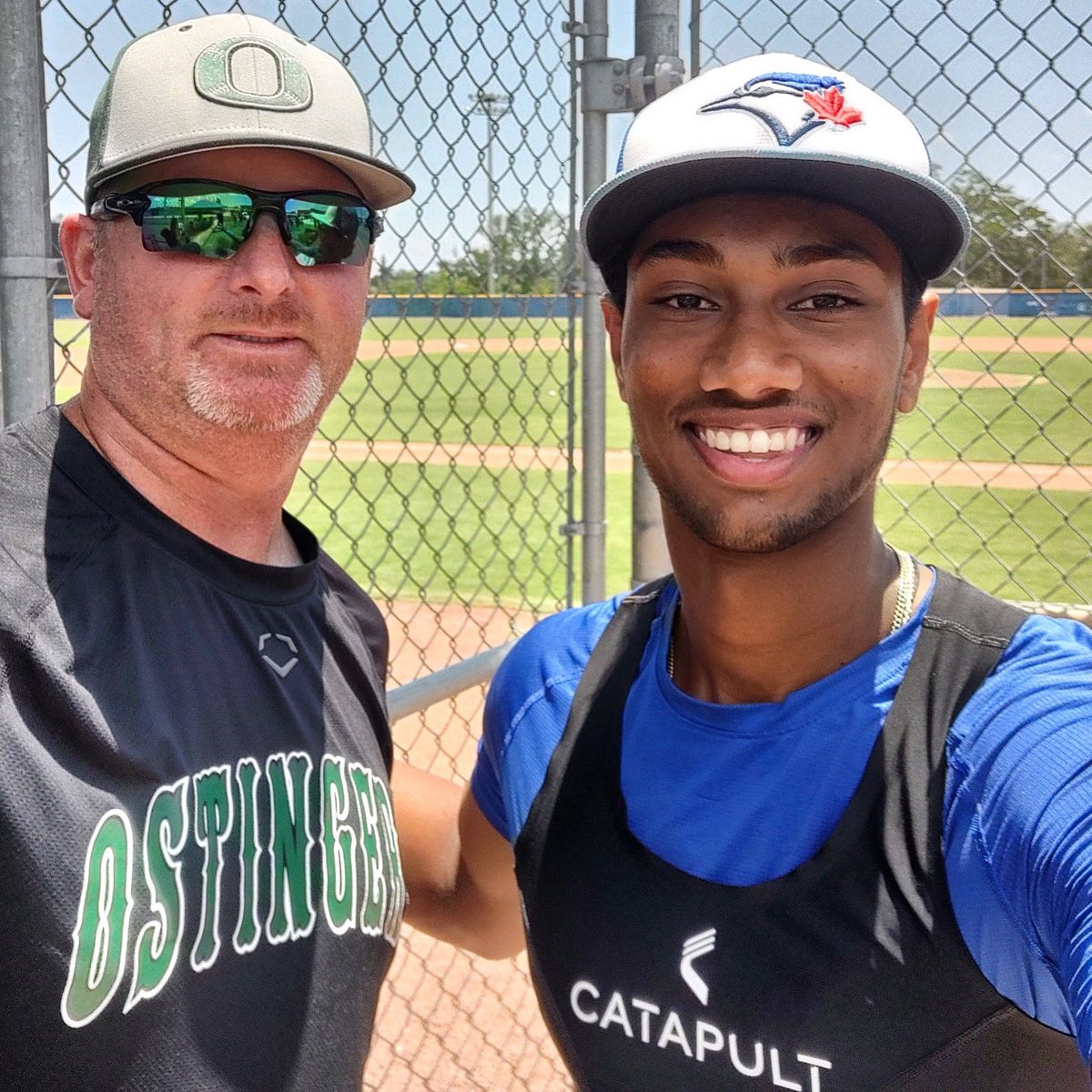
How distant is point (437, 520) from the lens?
16828 millimetres

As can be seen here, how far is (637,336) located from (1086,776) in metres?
0.83

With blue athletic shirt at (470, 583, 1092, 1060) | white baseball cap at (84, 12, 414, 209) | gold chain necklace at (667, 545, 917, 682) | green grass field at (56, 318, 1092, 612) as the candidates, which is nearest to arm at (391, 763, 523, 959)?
blue athletic shirt at (470, 583, 1092, 1060)

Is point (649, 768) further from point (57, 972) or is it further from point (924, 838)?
point (57, 972)

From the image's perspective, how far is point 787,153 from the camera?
1.57 metres

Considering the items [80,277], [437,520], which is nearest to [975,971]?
[80,277]

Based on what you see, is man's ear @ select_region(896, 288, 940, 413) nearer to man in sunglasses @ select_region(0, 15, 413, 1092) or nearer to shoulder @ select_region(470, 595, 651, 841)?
shoulder @ select_region(470, 595, 651, 841)

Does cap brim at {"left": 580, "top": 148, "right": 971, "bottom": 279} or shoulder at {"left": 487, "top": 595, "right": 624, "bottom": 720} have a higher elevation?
cap brim at {"left": 580, "top": 148, "right": 971, "bottom": 279}

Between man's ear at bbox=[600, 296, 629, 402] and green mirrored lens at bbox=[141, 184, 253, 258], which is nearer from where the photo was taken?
green mirrored lens at bbox=[141, 184, 253, 258]

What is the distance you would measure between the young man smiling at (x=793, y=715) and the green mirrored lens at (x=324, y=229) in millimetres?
403

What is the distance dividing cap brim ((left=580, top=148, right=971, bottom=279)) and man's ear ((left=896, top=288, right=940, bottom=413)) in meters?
0.08

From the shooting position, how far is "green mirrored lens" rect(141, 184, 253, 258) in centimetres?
182

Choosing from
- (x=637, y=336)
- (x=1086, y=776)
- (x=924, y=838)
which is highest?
(x=637, y=336)

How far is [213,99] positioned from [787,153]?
849mm

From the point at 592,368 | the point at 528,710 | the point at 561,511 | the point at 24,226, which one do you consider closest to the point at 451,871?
the point at 528,710
